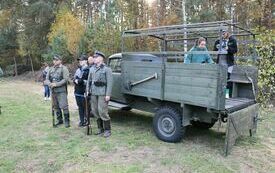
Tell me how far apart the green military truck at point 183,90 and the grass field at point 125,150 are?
372 millimetres

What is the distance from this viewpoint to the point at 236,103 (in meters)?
6.32

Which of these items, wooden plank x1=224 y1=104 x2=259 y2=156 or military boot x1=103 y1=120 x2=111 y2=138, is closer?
wooden plank x1=224 y1=104 x2=259 y2=156

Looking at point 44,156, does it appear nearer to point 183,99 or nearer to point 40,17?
point 183,99

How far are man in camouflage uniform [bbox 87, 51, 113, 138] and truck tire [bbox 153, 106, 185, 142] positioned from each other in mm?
1098

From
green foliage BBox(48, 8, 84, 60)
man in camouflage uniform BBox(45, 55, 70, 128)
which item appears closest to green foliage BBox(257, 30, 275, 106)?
man in camouflage uniform BBox(45, 55, 70, 128)

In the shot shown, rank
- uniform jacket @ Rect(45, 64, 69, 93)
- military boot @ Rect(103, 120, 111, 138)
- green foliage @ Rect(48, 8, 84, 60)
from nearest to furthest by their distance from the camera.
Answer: military boot @ Rect(103, 120, 111, 138) < uniform jacket @ Rect(45, 64, 69, 93) < green foliage @ Rect(48, 8, 84, 60)

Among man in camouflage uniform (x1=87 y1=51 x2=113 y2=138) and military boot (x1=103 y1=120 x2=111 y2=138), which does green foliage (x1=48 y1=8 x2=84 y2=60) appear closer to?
man in camouflage uniform (x1=87 y1=51 x2=113 y2=138)

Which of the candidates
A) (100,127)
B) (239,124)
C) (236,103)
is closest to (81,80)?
(100,127)

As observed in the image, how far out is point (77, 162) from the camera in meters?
5.40

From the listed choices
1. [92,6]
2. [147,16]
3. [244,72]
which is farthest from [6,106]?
[92,6]

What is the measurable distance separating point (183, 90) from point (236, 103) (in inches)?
45.2

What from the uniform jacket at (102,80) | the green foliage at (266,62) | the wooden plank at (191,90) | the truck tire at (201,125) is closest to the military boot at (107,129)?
the uniform jacket at (102,80)

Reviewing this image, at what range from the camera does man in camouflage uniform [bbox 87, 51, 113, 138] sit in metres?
6.72

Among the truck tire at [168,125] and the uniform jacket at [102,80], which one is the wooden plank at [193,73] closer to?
the truck tire at [168,125]
